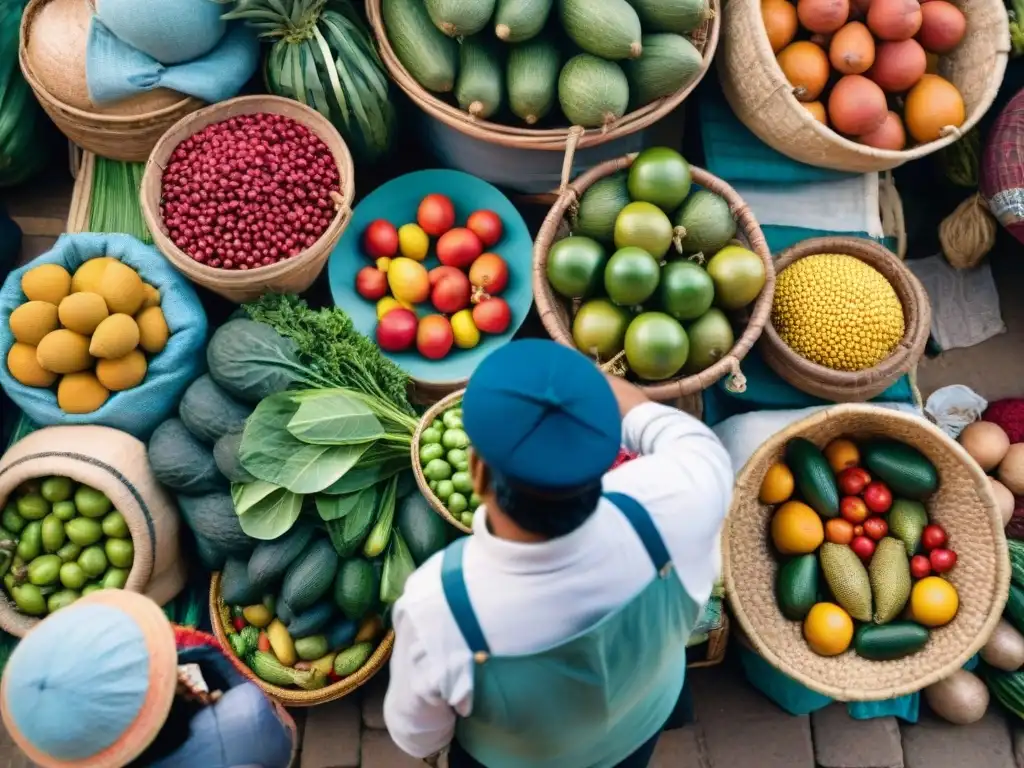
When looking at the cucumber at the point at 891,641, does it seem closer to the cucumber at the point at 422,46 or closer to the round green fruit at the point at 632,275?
the round green fruit at the point at 632,275

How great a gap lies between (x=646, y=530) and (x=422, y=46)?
4.82 ft

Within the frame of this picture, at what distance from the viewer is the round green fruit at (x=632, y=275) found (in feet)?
6.09

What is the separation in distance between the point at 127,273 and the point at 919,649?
2.20 metres

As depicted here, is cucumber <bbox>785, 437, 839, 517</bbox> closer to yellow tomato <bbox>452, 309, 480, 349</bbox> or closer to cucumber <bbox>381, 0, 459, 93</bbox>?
yellow tomato <bbox>452, 309, 480, 349</bbox>

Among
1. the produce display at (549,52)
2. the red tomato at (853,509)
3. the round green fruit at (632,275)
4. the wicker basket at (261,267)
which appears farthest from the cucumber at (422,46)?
the red tomato at (853,509)

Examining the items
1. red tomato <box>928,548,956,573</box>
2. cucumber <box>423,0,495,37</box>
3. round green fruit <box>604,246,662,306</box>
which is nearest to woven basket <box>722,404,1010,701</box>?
red tomato <box>928,548,956,573</box>

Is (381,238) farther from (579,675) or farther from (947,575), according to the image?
(947,575)

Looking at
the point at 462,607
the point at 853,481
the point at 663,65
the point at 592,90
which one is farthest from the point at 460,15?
the point at 853,481

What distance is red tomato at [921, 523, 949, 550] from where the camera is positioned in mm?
2080

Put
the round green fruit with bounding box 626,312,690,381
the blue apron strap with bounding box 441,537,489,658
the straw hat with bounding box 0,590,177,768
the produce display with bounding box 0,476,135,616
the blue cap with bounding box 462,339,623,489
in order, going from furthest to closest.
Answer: the produce display with bounding box 0,476,135,616 → the round green fruit with bounding box 626,312,690,381 → the straw hat with bounding box 0,590,177,768 → the blue apron strap with bounding box 441,537,489,658 → the blue cap with bounding box 462,339,623,489

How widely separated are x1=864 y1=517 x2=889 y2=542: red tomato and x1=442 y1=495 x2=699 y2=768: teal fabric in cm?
99

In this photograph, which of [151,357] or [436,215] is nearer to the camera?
[151,357]

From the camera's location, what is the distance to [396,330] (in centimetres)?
218

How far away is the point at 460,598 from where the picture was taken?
984 mm
